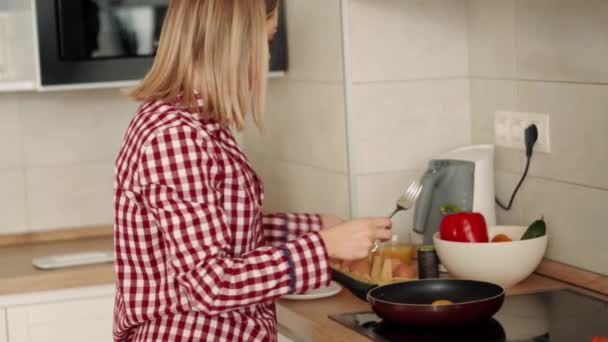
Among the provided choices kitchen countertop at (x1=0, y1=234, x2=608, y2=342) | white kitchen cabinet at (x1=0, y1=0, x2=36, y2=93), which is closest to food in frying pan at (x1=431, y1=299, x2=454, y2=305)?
kitchen countertop at (x1=0, y1=234, x2=608, y2=342)

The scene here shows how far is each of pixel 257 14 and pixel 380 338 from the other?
0.61 meters

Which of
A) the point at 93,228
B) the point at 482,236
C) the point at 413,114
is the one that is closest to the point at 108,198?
the point at 93,228

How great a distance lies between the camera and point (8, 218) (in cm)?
296

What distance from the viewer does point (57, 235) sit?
301cm

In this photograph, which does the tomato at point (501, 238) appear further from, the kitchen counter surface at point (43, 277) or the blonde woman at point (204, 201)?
the kitchen counter surface at point (43, 277)

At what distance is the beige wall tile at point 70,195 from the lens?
3.00 metres

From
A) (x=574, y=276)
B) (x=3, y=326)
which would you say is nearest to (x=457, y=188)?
(x=574, y=276)

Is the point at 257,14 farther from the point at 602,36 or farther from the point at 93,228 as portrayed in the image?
the point at 93,228

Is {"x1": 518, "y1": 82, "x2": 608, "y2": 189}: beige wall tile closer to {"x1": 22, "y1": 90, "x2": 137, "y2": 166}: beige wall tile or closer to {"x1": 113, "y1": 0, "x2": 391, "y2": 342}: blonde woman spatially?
{"x1": 113, "y1": 0, "x2": 391, "y2": 342}: blonde woman

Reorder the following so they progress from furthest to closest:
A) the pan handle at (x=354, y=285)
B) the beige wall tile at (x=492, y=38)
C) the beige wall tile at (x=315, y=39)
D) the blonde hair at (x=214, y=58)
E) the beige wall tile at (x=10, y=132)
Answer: the beige wall tile at (x=10, y=132), the beige wall tile at (x=315, y=39), the beige wall tile at (x=492, y=38), the pan handle at (x=354, y=285), the blonde hair at (x=214, y=58)

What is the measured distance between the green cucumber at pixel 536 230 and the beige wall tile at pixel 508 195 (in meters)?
0.22

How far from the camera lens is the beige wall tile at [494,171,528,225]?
234 cm

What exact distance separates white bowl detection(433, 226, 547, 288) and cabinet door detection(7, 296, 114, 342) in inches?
37.4

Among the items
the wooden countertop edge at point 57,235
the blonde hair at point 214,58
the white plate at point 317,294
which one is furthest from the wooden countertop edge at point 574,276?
the wooden countertop edge at point 57,235
